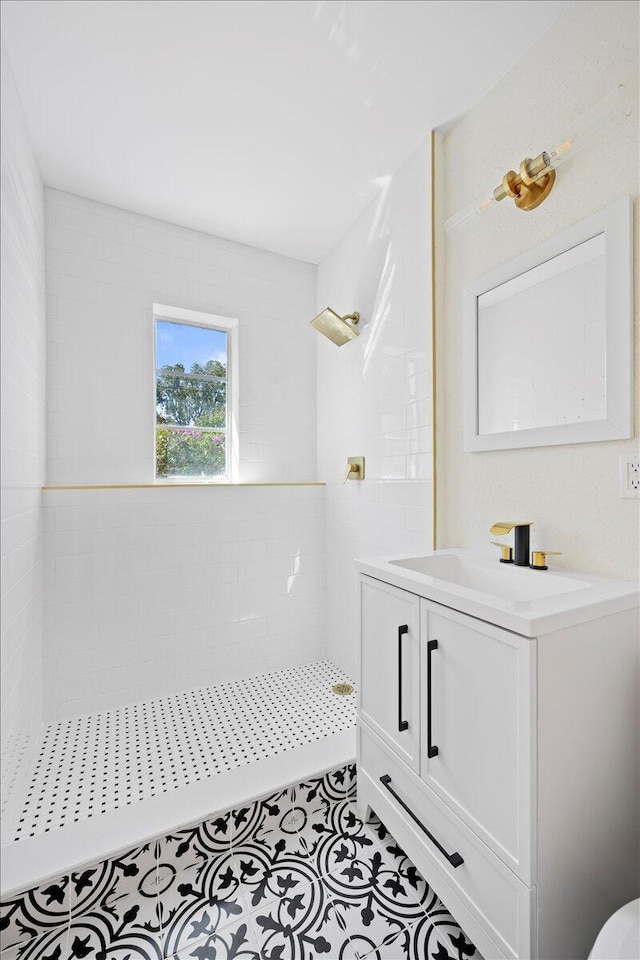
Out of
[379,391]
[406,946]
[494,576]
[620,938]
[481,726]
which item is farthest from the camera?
[379,391]

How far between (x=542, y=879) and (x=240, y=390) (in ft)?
7.73

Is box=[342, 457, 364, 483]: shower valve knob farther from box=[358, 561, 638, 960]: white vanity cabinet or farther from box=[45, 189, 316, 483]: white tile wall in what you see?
box=[358, 561, 638, 960]: white vanity cabinet

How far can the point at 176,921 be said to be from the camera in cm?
116

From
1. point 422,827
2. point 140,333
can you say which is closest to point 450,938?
point 422,827

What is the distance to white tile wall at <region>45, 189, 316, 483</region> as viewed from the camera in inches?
83.0

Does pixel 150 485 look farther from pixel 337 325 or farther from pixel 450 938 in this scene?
pixel 450 938

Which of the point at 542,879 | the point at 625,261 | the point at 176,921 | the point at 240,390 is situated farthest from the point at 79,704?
the point at 625,261

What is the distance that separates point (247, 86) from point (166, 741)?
257 cm

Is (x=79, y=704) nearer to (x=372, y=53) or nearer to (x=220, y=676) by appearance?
(x=220, y=676)

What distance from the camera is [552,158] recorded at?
1.25 metres

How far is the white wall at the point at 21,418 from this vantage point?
1347 mm

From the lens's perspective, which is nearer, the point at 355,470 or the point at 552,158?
the point at 552,158

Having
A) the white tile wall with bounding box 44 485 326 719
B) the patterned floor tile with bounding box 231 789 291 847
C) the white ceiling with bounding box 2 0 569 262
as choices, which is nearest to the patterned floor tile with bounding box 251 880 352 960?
the patterned floor tile with bounding box 231 789 291 847

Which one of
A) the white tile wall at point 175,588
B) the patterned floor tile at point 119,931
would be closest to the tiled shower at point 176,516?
the white tile wall at point 175,588
